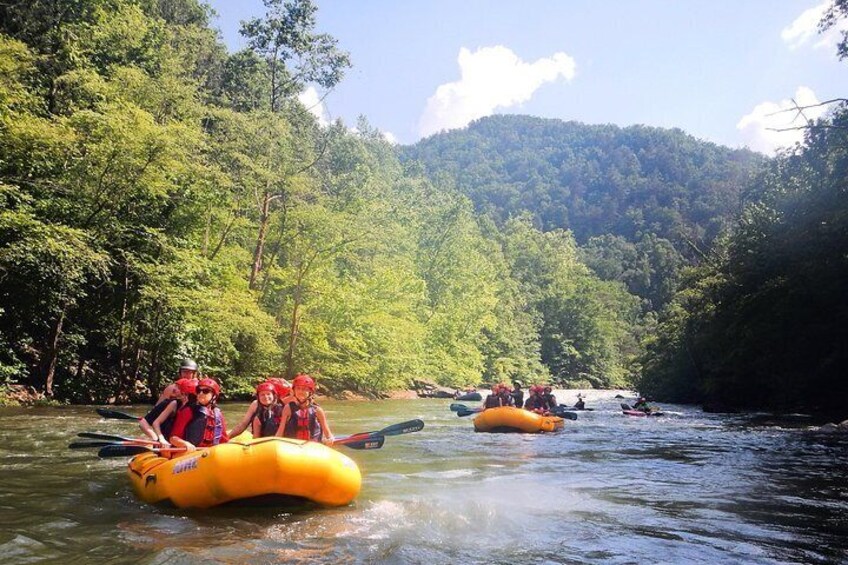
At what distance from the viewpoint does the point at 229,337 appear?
20719 millimetres

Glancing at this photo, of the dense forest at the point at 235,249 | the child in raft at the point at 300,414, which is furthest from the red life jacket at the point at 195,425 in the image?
the dense forest at the point at 235,249

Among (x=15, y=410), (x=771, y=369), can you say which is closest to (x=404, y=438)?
(x=15, y=410)

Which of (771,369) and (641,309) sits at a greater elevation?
(641,309)

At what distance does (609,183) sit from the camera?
147875mm

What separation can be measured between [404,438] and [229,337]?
929 centimetres

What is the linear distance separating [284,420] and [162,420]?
4.49 feet

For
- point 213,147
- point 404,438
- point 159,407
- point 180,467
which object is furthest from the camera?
point 213,147

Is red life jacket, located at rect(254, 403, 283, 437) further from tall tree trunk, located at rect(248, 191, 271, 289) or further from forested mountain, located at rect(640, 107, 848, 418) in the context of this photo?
tall tree trunk, located at rect(248, 191, 271, 289)

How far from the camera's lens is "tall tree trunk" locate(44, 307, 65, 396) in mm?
16453

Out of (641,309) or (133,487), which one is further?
(641,309)

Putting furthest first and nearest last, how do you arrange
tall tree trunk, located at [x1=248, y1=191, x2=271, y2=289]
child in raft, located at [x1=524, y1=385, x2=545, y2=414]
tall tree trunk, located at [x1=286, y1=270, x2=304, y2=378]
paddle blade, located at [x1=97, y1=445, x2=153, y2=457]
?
tall tree trunk, located at [x1=286, y1=270, x2=304, y2=378] → tall tree trunk, located at [x1=248, y1=191, x2=271, y2=289] → child in raft, located at [x1=524, y1=385, x2=545, y2=414] → paddle blade, located at [x1=97, y1=445, x2=153, y2=457]

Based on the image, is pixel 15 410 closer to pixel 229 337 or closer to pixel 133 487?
pixel 229 337

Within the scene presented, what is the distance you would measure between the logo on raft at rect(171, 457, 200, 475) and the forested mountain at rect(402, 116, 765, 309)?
90334 millimetres

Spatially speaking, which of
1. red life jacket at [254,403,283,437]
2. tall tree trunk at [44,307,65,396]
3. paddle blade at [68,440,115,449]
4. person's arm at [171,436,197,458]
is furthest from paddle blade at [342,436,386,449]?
tall tree trunk at [44,307,65,396]
